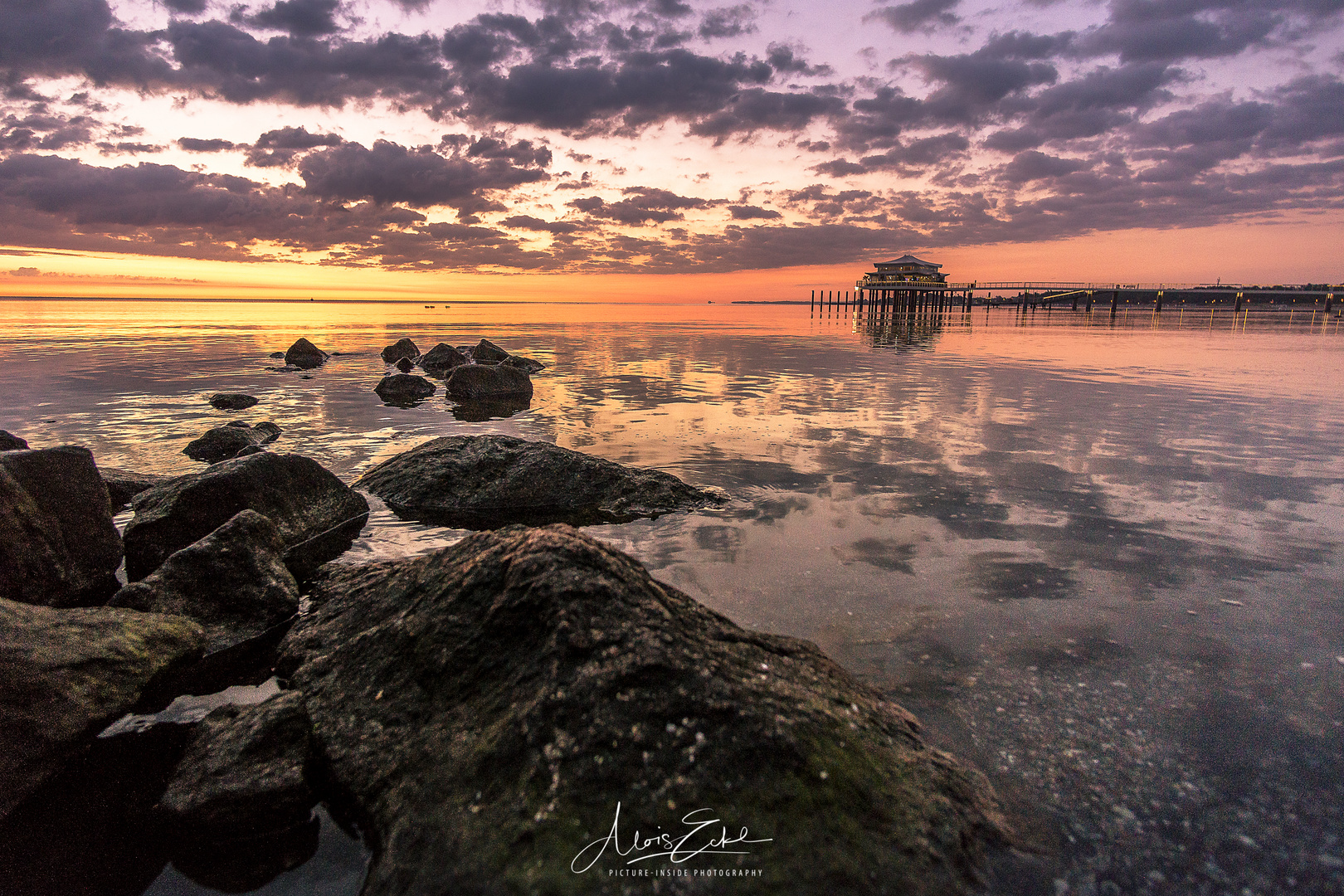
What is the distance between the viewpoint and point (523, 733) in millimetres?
2660

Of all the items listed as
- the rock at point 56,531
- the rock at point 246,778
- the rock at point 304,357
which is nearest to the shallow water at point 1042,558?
the rock at point 246,778

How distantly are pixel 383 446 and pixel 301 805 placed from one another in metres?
8.84

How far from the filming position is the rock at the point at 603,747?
2.39 m

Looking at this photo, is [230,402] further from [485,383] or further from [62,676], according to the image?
[62,676]

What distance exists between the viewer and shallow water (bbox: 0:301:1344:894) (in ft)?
10.1

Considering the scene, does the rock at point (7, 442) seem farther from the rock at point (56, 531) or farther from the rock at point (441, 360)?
the rock at point (441, 360)

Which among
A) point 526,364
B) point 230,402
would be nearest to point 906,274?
point 526,364

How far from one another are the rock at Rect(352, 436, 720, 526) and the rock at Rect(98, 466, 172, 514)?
247 cm

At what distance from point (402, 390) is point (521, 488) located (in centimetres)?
1024

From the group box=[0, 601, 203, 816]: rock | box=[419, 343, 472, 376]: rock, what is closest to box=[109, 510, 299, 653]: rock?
box=[0, 601, 203, 816]: rock

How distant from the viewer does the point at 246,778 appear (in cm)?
308

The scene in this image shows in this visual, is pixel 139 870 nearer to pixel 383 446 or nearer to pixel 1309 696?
pixel 1309 696

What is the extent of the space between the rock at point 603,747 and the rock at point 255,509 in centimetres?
324

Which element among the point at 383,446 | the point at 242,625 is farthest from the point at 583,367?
the point at 242,625
